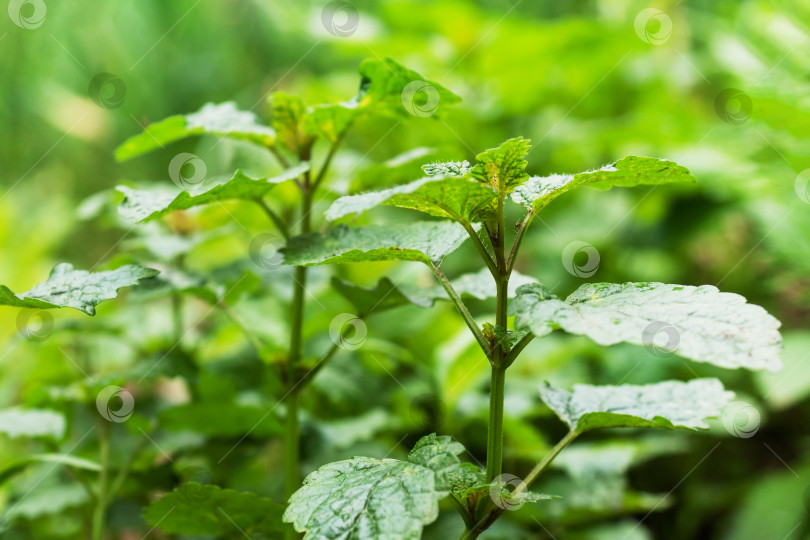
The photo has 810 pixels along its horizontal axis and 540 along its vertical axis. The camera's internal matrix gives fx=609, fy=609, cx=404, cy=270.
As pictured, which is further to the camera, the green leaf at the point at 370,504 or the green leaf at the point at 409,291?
the green leaf at the point at 409,291

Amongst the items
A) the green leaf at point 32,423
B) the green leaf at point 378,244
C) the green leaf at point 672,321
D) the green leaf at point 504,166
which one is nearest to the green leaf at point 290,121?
the green leaf at point 378,244

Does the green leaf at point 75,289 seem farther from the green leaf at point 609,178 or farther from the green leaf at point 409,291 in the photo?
the green leaf at point 609,178

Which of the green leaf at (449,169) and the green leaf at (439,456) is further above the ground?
the green leaf at (449,169)

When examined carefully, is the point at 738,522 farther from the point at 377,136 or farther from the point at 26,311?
the point at 26,311

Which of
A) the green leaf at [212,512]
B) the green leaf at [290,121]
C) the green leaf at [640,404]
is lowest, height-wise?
the green leaf at [640,404]

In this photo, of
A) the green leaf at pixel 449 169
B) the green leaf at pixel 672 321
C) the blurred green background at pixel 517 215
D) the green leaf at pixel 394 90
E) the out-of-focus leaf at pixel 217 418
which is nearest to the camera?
the green leaf at pixel 672 321

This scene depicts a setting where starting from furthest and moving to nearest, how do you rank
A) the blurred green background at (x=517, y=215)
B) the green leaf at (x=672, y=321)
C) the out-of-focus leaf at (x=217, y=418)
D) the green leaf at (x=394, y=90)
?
the blurred green background at (x=517, y=215)
the out-of-focus leaf at (x=217, y=418)
the green leaf at (x=394, y=90)
the green leaf at (x=672, y=321)

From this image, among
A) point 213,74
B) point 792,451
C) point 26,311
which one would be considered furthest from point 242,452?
point 213,74
